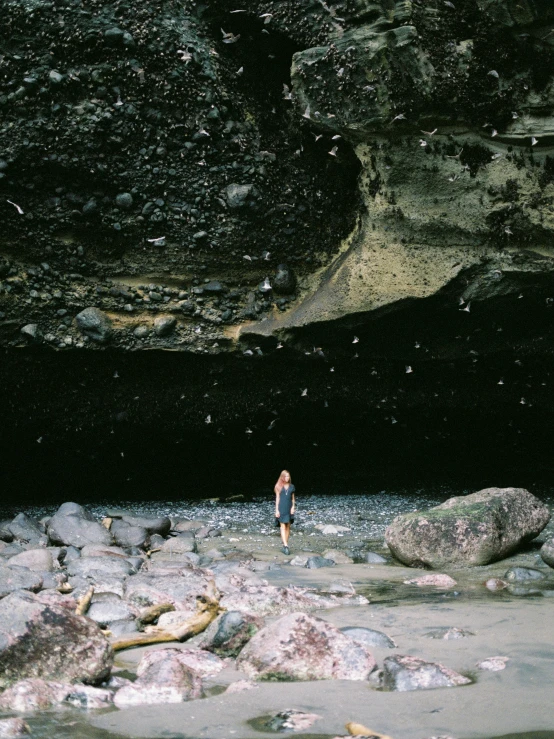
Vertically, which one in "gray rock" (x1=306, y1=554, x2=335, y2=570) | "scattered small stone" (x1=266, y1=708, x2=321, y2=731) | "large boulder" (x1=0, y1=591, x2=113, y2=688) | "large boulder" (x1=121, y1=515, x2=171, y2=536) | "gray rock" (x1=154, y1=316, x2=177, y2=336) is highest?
"gray rock" (x1=154, y1=316, x2=177, y2=336)

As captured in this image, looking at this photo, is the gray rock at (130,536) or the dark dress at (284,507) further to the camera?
the dark dress at (284,507)

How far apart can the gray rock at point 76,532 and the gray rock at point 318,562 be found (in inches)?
85.6

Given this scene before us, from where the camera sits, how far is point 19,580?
5273mm

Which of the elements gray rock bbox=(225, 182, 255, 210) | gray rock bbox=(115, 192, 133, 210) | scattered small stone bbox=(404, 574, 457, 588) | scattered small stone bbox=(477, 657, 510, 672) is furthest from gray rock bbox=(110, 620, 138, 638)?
gray rock bbox=(225, 182, 255, 210)

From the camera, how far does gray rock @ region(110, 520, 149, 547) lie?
777 cm

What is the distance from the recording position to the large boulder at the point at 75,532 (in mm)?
7672

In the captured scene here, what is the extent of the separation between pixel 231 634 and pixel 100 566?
2.53m

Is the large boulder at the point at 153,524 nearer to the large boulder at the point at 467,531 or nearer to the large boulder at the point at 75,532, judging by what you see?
the large boulder at the point at 75,532

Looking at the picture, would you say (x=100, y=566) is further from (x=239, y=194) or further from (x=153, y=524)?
(x=239, y=194)

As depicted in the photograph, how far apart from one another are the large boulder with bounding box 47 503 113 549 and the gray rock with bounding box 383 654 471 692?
482 centimetres

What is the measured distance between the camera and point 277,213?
8.41 metres

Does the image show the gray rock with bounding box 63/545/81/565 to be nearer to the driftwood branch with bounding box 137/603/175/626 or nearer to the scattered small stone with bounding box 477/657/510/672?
the driftwood branch with bounding box 137/603/175/626

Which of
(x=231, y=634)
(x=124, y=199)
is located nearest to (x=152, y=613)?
(x=231, y=634)

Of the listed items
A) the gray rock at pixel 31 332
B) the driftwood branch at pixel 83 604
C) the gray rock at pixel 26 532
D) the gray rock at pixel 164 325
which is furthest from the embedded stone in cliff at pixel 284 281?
the driftwood branch at pixel 83 604
